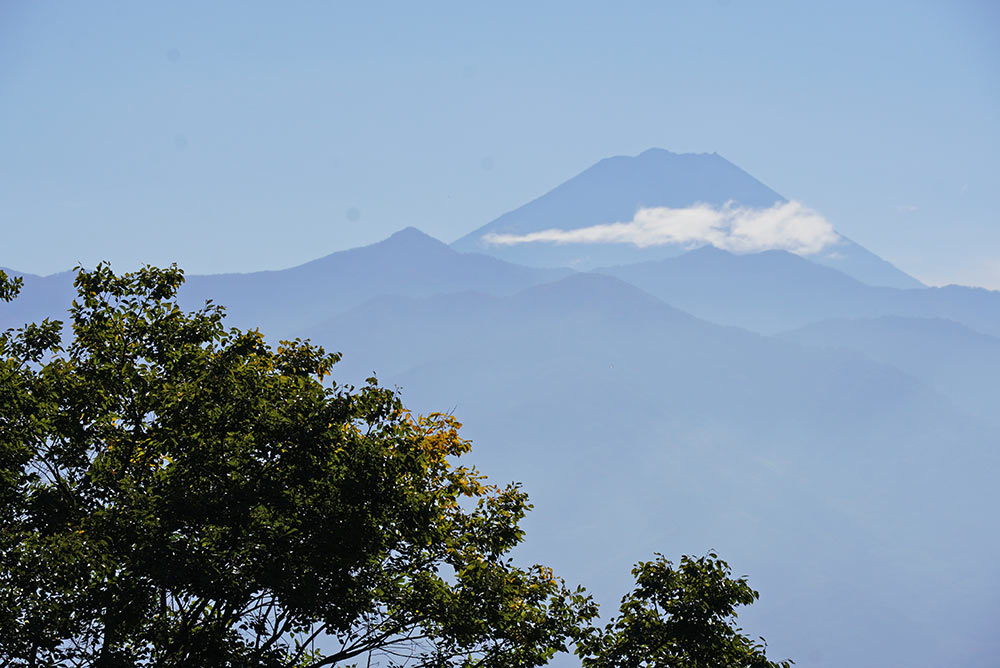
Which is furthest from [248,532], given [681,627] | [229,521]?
[681,627]

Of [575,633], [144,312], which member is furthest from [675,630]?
[144,312]

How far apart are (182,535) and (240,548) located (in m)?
0.80

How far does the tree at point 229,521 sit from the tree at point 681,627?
0.71 metres

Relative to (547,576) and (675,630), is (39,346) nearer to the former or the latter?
(547,576)

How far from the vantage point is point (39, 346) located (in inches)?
557

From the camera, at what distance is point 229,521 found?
1109 centimetres

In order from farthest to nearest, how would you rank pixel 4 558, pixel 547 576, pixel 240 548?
pixel 547 576, pixel 240 548, pixel 4 558

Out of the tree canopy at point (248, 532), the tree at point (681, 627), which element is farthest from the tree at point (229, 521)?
the tree at point (681, 627)

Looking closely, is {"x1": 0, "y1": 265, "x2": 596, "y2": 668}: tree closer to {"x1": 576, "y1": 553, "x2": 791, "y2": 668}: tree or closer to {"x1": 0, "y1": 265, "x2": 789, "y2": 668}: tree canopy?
{"x1": 0, "y1": 265, "x2": 789, "y2": 668}: tree canopy

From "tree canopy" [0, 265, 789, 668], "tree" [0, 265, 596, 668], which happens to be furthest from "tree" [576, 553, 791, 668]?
"tree" [0, 265, 596, 668]

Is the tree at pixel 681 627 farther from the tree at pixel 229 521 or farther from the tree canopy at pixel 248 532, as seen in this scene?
the tree at pixel 229 521

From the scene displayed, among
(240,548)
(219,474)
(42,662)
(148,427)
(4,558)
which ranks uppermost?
(148,427)

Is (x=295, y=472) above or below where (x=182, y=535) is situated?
above

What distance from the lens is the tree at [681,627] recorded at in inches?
488
